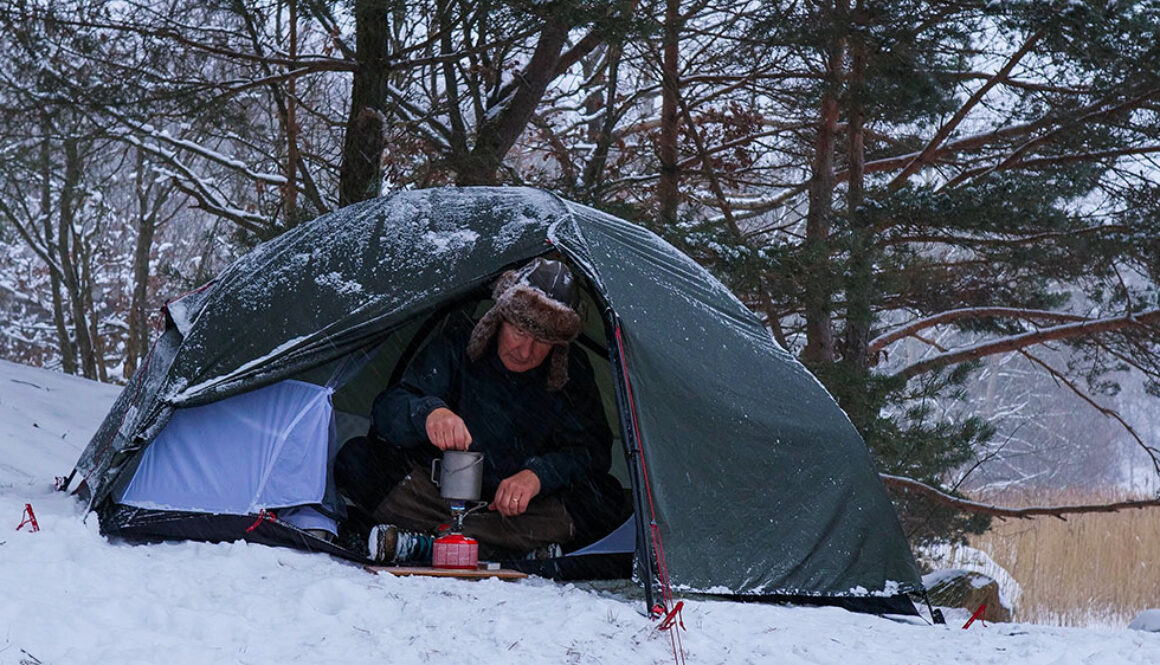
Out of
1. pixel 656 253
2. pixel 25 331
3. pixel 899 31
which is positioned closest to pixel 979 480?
pixel 25 331

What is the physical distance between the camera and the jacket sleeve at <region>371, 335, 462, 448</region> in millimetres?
3777

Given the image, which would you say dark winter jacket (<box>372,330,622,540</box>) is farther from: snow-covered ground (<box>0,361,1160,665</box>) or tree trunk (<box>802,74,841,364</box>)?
tree trunk (<box>802,74,841,364</box>)

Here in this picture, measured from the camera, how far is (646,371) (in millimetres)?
3635

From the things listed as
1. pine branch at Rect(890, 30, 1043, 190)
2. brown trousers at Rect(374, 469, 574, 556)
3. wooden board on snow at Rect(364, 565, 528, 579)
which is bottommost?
wooden board on snow at Rect(364, 565, 528, 579)

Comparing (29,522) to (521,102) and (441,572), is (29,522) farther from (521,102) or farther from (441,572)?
(521,102)

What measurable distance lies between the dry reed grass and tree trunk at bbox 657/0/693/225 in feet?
15.3

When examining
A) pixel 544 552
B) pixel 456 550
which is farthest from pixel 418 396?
pixel 544 552

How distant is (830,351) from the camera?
8.20m

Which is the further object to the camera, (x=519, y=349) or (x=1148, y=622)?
(x=1148, y=622)

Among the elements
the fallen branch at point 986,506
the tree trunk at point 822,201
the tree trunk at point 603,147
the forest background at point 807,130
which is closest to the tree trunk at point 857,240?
the forest background at point 807,130

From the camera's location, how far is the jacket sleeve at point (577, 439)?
3930 millimetres

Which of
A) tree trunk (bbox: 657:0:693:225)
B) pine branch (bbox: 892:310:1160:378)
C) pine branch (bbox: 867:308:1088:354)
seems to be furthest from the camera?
pine branch (bbox: 867:308:1088:354)

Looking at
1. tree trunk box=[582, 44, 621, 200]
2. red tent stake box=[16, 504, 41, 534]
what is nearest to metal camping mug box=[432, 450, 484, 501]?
red tent stake box=[16, 504, 41, 534]

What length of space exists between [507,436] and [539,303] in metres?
0.58
